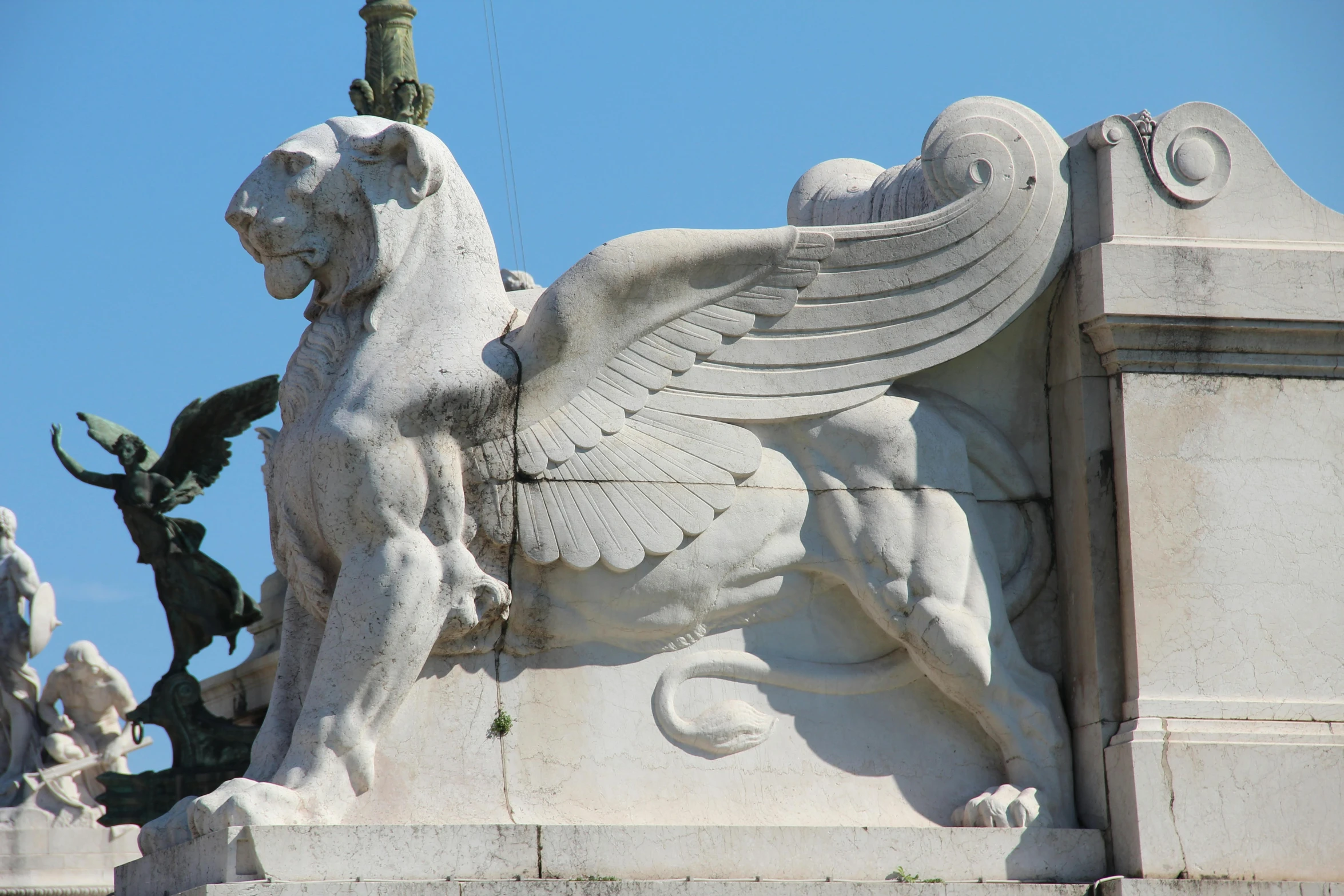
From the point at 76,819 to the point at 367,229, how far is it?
1087cm

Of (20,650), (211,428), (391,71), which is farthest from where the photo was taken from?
(20,650)

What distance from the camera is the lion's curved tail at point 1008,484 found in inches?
248

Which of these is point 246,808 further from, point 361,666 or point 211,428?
→ point 211,428

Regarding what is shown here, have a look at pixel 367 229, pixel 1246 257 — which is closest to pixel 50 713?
pixel 367 229

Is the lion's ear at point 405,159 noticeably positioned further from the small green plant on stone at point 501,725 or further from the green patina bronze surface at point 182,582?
the green patina bronze surface at point 182,582

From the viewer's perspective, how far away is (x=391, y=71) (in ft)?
49.6

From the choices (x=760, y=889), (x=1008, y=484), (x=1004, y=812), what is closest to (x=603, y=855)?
(x=760, y=889)

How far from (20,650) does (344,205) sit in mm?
11761

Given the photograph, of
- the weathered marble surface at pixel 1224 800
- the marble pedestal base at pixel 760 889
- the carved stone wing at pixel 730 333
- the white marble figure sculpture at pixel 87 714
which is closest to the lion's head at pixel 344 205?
the carved stone wing at pixel 730 333

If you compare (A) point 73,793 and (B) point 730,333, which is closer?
(B) point 730,333

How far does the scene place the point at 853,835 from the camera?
5.72 metres

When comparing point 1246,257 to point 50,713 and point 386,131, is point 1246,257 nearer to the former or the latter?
point 386,131

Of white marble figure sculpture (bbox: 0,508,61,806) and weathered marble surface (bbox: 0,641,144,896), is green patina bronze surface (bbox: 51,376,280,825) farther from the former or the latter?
white marble figure sculpture (bbox: 0,508,61,806)

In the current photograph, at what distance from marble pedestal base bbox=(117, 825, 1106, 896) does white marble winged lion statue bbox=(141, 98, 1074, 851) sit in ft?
0.52
